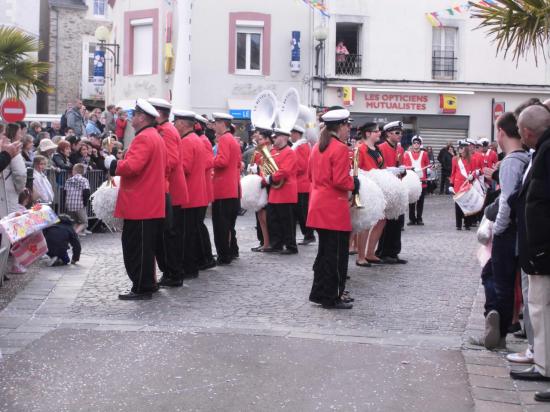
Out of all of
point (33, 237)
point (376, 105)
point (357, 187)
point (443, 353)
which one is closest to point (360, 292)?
point (357, 187)

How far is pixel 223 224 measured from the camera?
12656mm

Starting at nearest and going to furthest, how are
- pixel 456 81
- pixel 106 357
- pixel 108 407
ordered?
pixel 108 407 → pixel 106 357 → pixel 456 81

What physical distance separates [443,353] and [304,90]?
25.4 metres

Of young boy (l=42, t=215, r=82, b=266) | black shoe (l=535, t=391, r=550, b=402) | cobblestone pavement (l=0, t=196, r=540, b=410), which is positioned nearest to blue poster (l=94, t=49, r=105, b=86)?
cobblestone pavement (l=0, t=196, r=540, b=410)

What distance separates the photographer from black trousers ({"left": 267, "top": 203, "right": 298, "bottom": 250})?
14.0m

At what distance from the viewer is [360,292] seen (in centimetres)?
1039

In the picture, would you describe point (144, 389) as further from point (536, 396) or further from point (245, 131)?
point (245, 131)

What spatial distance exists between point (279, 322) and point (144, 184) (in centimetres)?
226

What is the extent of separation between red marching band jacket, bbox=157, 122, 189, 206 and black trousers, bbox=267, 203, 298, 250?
10.7 ft

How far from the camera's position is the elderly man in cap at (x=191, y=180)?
443 inches

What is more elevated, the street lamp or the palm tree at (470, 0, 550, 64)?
the street lamp

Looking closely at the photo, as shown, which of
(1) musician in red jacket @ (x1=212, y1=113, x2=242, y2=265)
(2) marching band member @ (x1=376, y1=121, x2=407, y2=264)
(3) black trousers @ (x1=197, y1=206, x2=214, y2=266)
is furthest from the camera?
(2) marching band member @ (x1=376, y1=121, x2=407, y2=264)

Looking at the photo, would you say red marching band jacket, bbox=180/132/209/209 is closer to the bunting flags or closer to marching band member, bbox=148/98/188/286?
marching band member, bbox=148/98/188/286

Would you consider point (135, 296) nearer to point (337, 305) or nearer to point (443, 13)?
point (337, 305)
